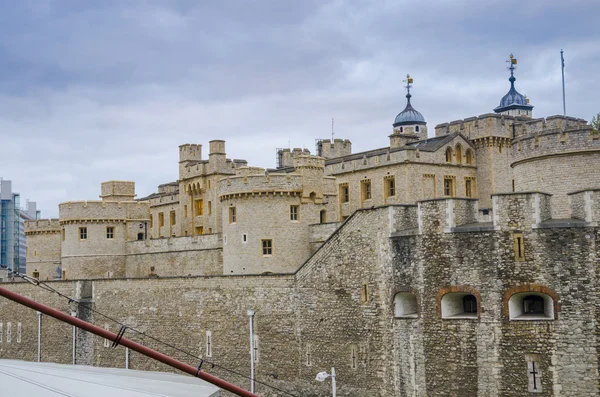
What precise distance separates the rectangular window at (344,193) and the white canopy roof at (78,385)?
31.7m

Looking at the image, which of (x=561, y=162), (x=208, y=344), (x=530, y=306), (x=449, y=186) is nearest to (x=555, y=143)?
(x=561, y=162)

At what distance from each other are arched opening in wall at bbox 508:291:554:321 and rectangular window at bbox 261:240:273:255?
14029 mm

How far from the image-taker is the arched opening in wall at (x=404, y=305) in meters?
30.6

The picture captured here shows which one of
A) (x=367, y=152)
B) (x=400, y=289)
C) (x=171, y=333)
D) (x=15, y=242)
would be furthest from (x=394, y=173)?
(x=15, y=242)

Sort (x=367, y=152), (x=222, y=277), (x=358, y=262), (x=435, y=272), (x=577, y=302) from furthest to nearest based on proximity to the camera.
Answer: (x=367, y=152) → (x=222, y=277) → (x=358, y=262) → (x=435, y=272) → (x=577, y=302)

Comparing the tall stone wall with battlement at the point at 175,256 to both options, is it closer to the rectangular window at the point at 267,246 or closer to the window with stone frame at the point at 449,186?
the rectangular window at the point at 267,246

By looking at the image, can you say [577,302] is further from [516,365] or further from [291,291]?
[291,291]

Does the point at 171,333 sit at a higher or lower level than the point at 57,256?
lower

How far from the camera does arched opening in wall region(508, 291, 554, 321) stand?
90.1 ft

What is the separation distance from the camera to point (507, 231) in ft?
91.6

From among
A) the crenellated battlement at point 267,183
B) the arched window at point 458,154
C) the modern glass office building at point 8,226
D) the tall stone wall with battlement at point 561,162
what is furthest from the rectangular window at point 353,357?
the modern glass office building at point 8,226

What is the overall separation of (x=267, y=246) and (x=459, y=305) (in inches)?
481

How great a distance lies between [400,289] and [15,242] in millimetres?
86305

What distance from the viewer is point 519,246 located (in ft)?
90.9
